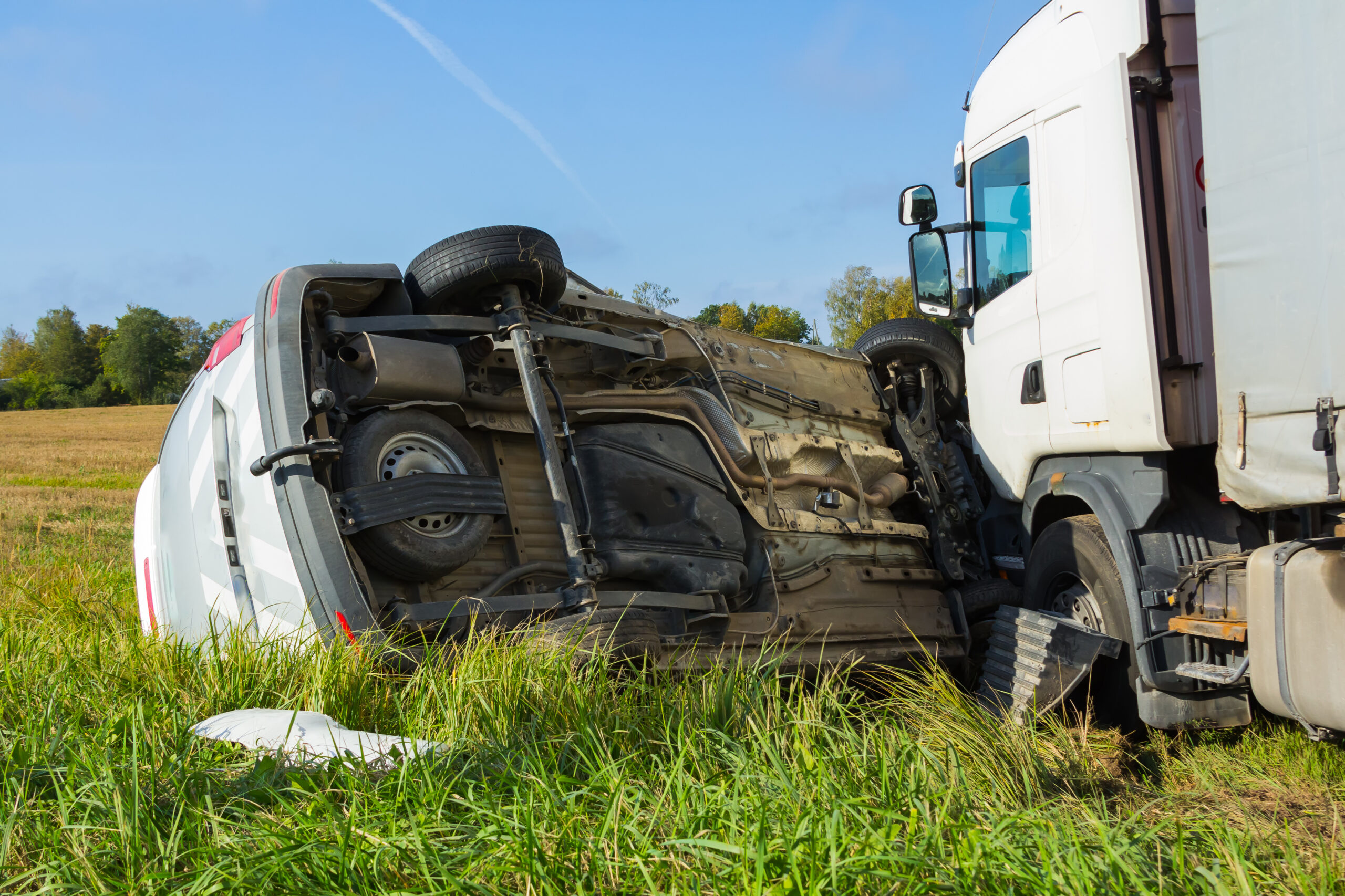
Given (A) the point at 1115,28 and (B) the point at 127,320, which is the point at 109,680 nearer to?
(A) the point at 1115,28

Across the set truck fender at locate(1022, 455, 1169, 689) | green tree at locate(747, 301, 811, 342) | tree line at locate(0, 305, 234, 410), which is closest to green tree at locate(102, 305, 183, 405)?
tree line at locate(0, 305, 234, 410)

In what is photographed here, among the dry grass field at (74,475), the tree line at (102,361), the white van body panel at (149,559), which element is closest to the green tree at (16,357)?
the tree line at (102,361)

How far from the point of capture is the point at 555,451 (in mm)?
3764

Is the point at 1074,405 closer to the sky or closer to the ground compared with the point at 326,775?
closer to the sky

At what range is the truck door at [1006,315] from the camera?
4.30 m

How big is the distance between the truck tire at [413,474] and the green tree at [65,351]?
68833mm

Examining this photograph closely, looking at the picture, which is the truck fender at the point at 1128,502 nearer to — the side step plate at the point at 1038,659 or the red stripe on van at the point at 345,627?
the side step plate at the point at 1038,659

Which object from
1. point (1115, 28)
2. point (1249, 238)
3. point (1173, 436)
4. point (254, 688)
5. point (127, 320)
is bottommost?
point (254, 688)

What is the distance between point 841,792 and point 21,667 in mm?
2736

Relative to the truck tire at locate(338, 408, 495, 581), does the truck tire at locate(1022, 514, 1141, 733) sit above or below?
below

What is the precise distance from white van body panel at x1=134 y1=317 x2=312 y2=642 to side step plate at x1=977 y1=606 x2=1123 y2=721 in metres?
2.82

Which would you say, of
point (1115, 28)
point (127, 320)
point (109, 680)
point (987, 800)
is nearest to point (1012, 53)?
point (1115, 28)

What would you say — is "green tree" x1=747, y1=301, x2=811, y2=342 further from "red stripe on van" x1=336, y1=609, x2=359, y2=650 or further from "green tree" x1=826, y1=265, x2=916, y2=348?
"red stripe on van" x1=336, y1=609, x2=359, y2=650

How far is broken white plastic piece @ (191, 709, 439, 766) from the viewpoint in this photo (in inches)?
95.2
